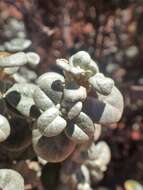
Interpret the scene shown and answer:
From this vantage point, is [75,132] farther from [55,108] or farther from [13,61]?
[13,61]

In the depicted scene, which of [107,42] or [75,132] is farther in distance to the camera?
[107,42]

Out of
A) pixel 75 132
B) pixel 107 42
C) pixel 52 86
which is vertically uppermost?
pixel 52 86

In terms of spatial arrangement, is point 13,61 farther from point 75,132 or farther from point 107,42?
point 107,42

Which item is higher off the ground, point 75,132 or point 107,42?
point 75,132

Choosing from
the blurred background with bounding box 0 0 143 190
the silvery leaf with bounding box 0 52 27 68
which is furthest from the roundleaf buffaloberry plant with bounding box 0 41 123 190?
the blurred background with bounding box 0 0 143 190

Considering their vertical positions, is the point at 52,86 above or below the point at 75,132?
above

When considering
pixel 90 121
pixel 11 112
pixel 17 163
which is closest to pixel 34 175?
pixel 17 163

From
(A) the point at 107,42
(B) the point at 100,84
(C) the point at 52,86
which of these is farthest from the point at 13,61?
(A) the point at 107,42

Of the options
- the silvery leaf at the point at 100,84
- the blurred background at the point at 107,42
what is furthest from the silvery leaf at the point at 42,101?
the blurred background at the point at 107,42

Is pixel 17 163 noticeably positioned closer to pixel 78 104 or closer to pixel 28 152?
pixel 28 152
